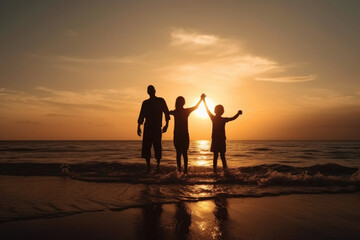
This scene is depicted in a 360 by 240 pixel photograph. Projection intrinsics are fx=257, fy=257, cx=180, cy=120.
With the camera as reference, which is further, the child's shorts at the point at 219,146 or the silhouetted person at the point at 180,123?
the child's shorts at the point at 219,146

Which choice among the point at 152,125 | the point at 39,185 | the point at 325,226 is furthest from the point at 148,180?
the point at 325,226

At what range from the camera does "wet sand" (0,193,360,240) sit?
2633 mm

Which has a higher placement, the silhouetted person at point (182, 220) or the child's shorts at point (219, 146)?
the child's shorts at point (219, 146)

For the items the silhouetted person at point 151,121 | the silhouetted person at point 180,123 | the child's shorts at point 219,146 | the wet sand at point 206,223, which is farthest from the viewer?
the child's shorts at point 219,146

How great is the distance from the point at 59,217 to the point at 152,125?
458 cm

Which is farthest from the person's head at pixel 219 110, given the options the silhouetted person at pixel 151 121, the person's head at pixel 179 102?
the silhouetted person at pixel 151 121

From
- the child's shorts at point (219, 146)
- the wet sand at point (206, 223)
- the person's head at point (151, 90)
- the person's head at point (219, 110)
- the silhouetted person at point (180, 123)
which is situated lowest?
the wet sand at point (206, 223)

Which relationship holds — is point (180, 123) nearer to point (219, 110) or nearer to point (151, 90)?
point (151, 90)

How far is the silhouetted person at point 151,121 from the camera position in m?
7.62

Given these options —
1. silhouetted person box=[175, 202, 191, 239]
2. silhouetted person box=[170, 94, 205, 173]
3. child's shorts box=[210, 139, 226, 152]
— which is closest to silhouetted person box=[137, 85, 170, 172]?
silhouetted person box=[170, 94, 205, 173]

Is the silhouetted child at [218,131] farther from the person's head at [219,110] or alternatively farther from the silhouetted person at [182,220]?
the silhouetted person at [182,220]

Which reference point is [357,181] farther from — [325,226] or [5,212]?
[5,212]

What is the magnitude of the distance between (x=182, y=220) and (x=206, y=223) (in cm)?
30

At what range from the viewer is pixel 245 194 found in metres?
4.81
